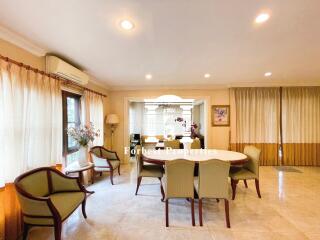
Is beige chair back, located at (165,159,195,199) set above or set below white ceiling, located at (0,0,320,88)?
below

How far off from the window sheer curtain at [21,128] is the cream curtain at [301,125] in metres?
6.13

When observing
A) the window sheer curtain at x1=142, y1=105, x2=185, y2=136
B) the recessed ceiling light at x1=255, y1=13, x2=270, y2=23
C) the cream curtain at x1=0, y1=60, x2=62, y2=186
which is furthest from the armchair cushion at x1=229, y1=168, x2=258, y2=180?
the window sheer curtain at x1=142, y1=105, x2=185, y2=136

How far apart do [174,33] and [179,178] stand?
195 centimetres

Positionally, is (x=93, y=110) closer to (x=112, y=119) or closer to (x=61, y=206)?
(x=112, y=119)

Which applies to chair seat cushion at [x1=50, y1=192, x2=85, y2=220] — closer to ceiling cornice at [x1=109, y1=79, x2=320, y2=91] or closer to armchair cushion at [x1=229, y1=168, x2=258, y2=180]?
armchair cushion at [x1=229, y1=168, x2=258, y2=180]

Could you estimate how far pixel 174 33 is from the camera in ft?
7.28

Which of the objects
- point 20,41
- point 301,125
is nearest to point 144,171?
point 20,41

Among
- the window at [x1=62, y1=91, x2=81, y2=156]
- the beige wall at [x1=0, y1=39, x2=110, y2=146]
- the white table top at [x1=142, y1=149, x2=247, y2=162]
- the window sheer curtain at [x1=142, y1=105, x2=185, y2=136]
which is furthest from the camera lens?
the window sheer curtain at [x1=142, y1=105, x2=185, y2=136]

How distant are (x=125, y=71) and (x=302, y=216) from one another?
4082 millimetres

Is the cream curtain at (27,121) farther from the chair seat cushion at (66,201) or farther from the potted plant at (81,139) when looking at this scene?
the chair seat cushion at (66,201)

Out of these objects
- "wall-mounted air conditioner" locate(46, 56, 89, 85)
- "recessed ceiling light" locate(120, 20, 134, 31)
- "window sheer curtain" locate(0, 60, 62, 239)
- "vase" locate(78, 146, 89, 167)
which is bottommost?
"vase" locate(78, 146, 89, 167)

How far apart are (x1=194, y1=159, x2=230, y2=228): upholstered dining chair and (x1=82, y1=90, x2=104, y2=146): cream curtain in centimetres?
285

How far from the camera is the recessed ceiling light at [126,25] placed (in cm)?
195

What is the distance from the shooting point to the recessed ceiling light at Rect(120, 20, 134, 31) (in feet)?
6.40
